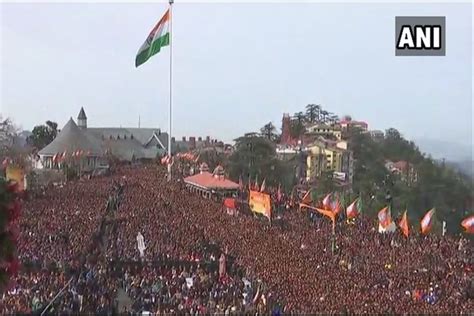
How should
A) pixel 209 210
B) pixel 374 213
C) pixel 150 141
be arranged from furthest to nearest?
pixel 150 141 → pixel 374 213 → pixel 209 210

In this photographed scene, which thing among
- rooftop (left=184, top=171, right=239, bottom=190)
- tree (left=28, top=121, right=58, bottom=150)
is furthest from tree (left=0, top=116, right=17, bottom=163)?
rooftop (left=184, top=171, right=239, bottom=190)

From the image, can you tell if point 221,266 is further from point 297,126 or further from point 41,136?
point 297,126

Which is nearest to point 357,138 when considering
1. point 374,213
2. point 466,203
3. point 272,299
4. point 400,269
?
point 466,203

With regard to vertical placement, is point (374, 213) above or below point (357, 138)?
below

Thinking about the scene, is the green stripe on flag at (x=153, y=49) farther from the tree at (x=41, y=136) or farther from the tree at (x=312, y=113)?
the tree at (x=312, y=113)

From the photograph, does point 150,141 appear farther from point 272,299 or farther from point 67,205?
point 272,299

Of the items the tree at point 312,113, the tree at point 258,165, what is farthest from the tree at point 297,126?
the tree at point 258,165

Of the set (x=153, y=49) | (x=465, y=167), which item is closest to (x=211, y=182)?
(x=153, y=49)
